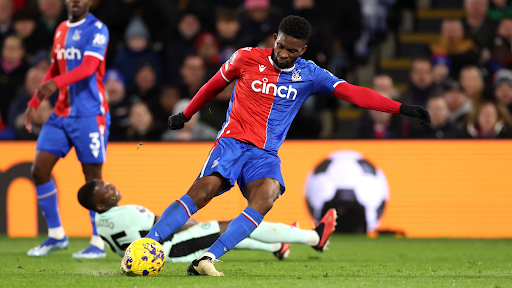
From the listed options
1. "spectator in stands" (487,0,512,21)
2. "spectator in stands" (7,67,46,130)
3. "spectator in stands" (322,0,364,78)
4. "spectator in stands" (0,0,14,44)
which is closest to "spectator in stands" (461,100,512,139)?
"spectator in stands" (487,0,512,21)

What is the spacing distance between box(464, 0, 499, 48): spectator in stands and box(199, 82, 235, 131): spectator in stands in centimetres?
430

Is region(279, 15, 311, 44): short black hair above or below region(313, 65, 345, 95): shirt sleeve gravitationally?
above

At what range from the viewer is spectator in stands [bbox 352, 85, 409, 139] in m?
9.07

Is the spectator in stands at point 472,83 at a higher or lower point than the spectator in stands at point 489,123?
higher

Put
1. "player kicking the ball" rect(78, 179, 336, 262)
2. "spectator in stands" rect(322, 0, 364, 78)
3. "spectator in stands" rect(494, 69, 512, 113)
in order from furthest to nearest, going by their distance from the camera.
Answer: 1. "spectator in stands" rect(322, 0, 364, 78)
2. "spectator in stands" rect(494, 69, 512, 113)
3. "player kicking the ball" rect(78, 179, 336, 262)

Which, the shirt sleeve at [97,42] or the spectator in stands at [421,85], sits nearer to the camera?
the shirt sleeve at [97,42]

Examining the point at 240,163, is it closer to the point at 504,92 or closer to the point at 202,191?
the point at 202,191

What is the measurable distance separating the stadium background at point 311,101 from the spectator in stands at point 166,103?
17 mm

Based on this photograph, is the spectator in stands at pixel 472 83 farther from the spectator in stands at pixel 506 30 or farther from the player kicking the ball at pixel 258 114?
the player kicking the ball at pixel 258 114

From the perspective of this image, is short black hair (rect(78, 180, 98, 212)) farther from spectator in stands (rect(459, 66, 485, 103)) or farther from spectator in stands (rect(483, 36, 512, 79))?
spectator in stands (rect(483, 36, 512, 79))

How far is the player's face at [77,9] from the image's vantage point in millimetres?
6496

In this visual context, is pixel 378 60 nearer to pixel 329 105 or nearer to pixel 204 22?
pixel 329 105

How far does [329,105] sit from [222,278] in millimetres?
6990

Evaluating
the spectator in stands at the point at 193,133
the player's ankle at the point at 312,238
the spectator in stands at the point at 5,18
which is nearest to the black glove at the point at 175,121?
the player's ankle at the point at 312,238
